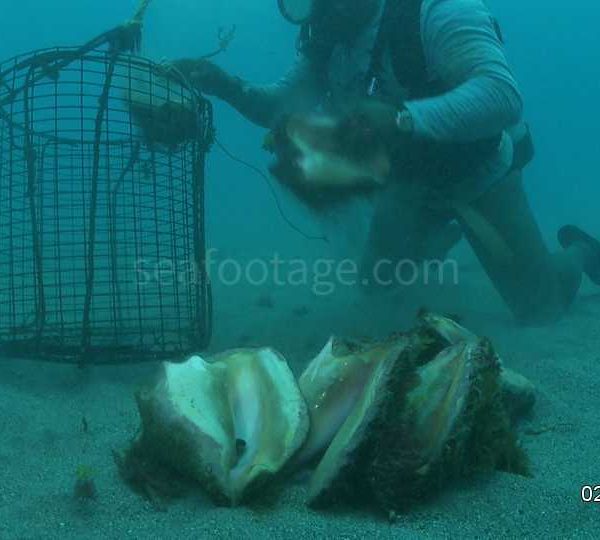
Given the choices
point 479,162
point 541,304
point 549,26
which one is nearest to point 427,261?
point 541,304

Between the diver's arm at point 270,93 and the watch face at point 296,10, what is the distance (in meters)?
0.48

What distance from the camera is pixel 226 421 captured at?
2086 millimetres

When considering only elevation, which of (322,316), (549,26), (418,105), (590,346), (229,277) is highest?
(549,26)

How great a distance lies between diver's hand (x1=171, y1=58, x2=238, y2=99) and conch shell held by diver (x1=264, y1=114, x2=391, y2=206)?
4.72 feet

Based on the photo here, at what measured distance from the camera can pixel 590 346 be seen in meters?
3.96

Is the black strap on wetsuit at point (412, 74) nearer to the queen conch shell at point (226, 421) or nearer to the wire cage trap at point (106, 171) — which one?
the wire cage trap at point (106, 171)

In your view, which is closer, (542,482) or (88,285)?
(542,482)

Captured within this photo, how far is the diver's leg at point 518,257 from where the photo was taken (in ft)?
15.8

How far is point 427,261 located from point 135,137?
10.4ft

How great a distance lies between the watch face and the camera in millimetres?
4051

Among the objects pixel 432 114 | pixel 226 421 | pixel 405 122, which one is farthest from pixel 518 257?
pixel 226 421

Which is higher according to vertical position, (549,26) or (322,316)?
(549,26)

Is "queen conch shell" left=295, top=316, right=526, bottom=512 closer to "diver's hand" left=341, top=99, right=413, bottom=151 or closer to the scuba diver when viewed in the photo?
"diver's hand" left=341, top=99, right=413, bottom=151

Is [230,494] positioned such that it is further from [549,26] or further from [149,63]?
[549,26]
